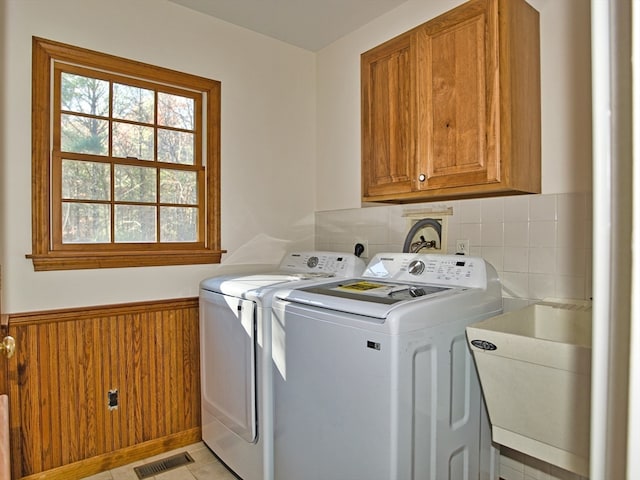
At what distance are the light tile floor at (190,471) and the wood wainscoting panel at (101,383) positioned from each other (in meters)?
0.06

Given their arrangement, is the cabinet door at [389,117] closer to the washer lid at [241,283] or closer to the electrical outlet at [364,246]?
the electrical outlet at [364,246]

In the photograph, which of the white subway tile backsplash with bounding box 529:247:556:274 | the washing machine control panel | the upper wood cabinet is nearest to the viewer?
the upper wood cabinet

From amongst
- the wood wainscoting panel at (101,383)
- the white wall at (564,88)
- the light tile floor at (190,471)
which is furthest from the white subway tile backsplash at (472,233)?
the light tile floor at (190,471)

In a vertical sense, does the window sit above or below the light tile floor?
above

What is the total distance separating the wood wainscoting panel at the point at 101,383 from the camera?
6.54 ft

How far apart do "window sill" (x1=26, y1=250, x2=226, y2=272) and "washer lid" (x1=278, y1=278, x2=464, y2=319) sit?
2.92 feet

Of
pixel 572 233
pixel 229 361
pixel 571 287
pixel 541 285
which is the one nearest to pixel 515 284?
pixel 541 285

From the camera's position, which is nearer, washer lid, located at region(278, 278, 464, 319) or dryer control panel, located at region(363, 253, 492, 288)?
washer lid, located at region(278, 278, 464, 319)

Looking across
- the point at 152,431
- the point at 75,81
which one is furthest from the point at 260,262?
the point at 75,81

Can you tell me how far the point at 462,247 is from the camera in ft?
7.08

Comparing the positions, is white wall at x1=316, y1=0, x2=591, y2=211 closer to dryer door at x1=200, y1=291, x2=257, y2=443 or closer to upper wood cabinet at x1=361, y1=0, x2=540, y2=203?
upper wood cabinet at x1=361, y1=0, x2=540, y2=203

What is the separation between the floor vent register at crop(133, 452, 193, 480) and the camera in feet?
7.10

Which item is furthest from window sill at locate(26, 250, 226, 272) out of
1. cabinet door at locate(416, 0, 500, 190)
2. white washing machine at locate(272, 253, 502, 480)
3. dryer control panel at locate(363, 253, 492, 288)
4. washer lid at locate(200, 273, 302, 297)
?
cabinet door at locate(416, 0, 500, 190)

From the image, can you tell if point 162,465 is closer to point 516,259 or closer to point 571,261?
point 516,259
